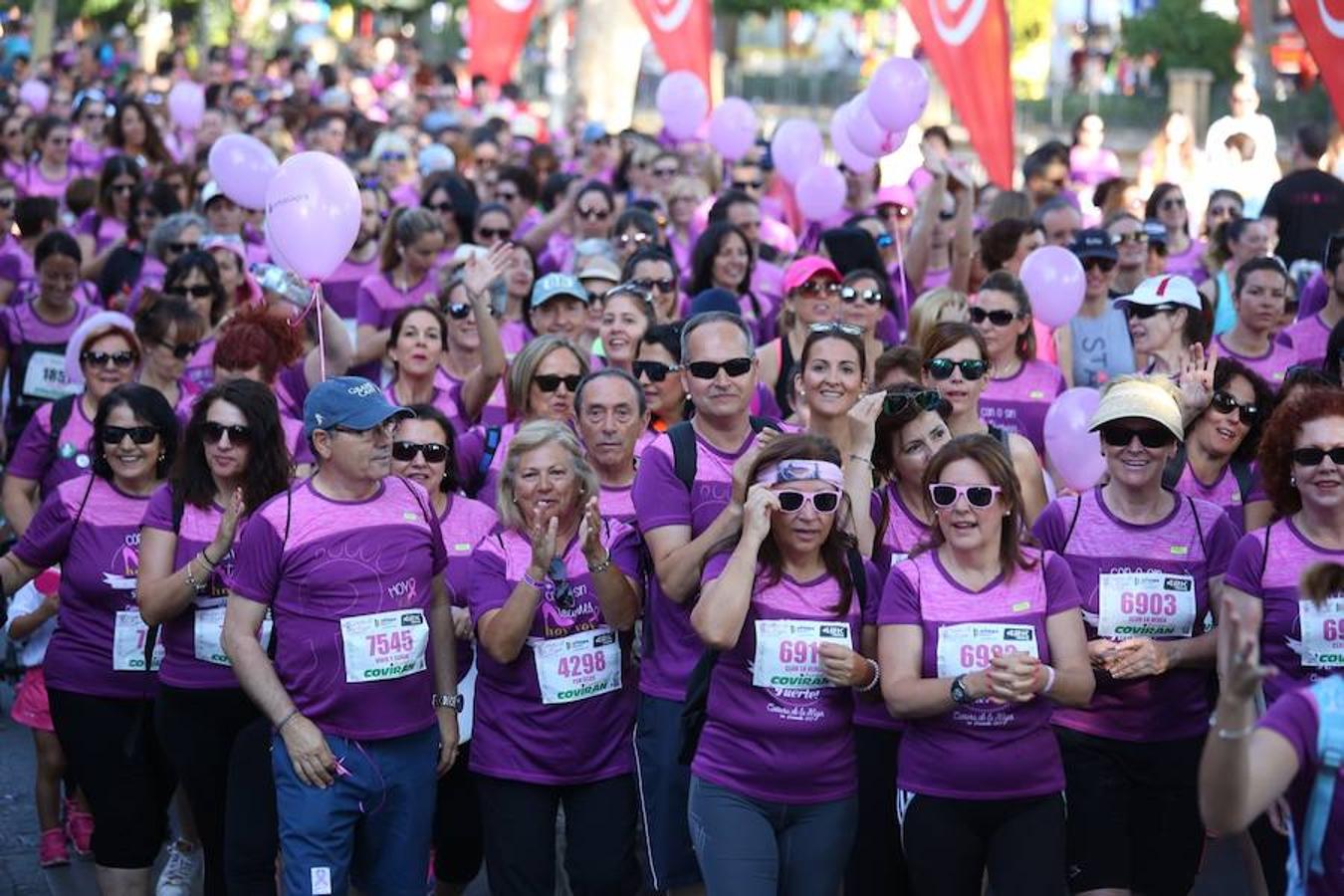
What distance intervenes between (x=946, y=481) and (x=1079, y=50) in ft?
115

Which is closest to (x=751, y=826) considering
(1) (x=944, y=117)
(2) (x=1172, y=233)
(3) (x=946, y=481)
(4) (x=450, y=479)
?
(3) (x=946, y=481)

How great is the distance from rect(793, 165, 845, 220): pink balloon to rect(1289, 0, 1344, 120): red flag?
4.35 m

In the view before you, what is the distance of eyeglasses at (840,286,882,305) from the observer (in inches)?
363

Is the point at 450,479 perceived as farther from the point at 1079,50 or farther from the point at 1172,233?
the point at 1079,50

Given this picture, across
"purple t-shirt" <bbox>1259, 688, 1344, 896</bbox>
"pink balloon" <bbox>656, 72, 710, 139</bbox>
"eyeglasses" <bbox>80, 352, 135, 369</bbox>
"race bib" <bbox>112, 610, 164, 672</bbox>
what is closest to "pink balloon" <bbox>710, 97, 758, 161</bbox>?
"pink balloon" <bbox>656, 72, 710, 139</bbox>

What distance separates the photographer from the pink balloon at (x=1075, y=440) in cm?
757

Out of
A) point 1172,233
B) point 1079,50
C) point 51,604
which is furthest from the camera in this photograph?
point 1079,50

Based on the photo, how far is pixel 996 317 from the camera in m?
8.55

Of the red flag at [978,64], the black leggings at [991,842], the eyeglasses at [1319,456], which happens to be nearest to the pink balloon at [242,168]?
the red flag at [978,64]

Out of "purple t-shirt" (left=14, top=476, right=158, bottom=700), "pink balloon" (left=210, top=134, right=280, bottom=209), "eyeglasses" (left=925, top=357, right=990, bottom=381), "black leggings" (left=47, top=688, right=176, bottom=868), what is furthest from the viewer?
"pink balloon" (left=210, top=134, right=280, bottom=209)

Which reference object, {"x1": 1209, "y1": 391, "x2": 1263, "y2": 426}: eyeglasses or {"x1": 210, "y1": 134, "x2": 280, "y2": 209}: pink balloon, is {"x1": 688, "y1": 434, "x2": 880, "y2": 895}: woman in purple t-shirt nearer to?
{"x1": 1209, "y1": 391, "x2": 1263, "y2": 426}: eyeglasses

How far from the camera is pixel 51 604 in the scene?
311 inches

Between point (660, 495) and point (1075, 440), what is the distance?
5.99 feet

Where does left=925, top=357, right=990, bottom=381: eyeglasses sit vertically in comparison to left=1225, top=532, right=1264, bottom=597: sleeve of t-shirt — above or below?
above
